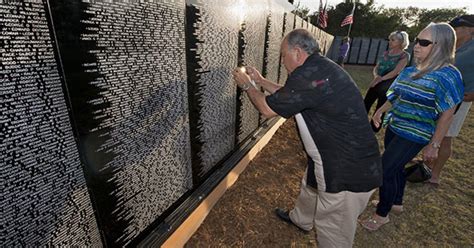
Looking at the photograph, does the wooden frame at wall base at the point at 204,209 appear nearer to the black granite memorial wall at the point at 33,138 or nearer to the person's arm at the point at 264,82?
the black granite memorial wall at the point at 33,138

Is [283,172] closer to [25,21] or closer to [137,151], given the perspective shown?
[137,151]

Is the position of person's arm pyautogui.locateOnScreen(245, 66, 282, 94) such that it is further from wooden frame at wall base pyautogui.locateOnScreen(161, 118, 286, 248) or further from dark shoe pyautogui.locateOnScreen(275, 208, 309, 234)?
dark shoe pyautogui.locateOnScreen(275, 208, 309, 234)

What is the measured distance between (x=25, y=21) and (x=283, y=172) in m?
3.58

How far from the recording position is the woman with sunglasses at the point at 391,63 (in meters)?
4.54

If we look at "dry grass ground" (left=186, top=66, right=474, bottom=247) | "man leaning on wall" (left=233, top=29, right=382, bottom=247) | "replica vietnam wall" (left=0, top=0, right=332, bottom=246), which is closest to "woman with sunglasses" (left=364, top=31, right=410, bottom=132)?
"dry grass ground" (left=186, top=66, right=474, bottom=247)

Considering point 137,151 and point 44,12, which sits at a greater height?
point 44,12

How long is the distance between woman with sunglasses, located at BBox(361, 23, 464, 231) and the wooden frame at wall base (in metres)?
1.85

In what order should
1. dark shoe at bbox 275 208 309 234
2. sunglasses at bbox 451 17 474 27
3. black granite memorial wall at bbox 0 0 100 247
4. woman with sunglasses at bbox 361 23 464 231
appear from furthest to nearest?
sunglasses at bbox 451 17 474 27, dark shoe at bbox 275 208 309 234, woman with sunglasses at bbox 361 23 464 231, black granite memorial wall at bbox 0 0 100 247

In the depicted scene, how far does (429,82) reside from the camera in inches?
86.8

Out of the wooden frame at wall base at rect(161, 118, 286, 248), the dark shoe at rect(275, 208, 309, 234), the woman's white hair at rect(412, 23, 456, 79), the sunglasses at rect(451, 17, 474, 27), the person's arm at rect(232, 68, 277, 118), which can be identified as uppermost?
the sunglasses at rect(451, 17, 474, 27)

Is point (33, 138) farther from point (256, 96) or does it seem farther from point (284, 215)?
point (284, 215)

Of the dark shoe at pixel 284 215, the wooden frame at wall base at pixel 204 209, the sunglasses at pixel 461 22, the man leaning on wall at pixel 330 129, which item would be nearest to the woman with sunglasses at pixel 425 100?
the man leaning on wall at pixel 330 129

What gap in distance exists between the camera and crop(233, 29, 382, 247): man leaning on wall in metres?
1.82

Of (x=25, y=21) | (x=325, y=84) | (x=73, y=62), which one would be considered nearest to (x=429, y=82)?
(x=325, y=84)
